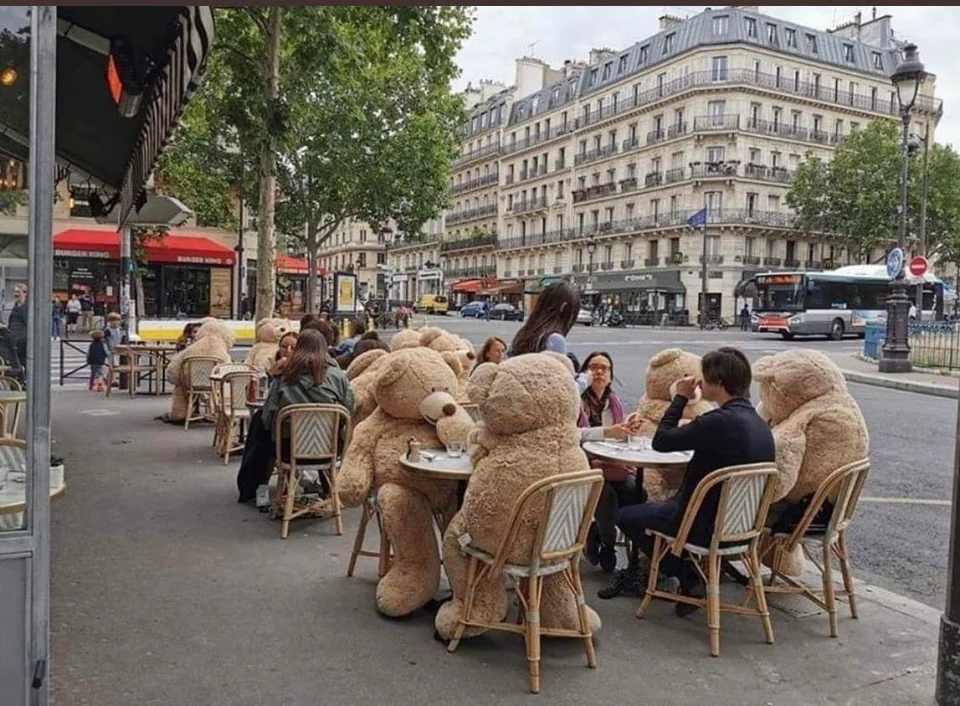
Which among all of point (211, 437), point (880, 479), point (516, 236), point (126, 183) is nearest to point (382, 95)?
point (126, 183)

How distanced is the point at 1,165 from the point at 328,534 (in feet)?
11.5

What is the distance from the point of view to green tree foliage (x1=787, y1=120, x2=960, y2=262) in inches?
1944

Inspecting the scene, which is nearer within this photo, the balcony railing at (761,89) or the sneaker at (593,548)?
the sneaker at (593,548)

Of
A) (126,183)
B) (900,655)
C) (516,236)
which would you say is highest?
(516,236)

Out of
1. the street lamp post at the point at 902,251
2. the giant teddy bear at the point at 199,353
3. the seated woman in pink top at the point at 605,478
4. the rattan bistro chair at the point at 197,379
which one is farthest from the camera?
the street lamp post at the point at 902,251

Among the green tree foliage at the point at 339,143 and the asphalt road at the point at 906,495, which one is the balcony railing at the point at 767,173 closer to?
the green tree foliage at the point at 339,143

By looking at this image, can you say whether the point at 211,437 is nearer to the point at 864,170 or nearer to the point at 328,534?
the point at 328,534

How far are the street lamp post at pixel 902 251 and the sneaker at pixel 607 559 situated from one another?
14446mm

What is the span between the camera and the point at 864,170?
50156mm

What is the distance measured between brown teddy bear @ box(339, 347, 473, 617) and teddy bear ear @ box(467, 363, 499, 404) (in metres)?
0.73

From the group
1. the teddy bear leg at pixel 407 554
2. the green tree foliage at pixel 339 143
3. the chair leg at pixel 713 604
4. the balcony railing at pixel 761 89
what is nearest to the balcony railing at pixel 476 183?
the balcony railing at pixel 761 89

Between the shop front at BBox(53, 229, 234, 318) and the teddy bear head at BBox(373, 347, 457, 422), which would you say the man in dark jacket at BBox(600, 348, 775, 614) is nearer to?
the teddy bear head at BBox(373, 347, 457, 422)

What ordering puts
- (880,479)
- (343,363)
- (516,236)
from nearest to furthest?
(880,479) < (343,363) < (516,236)

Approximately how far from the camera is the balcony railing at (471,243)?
7750 centimetres
